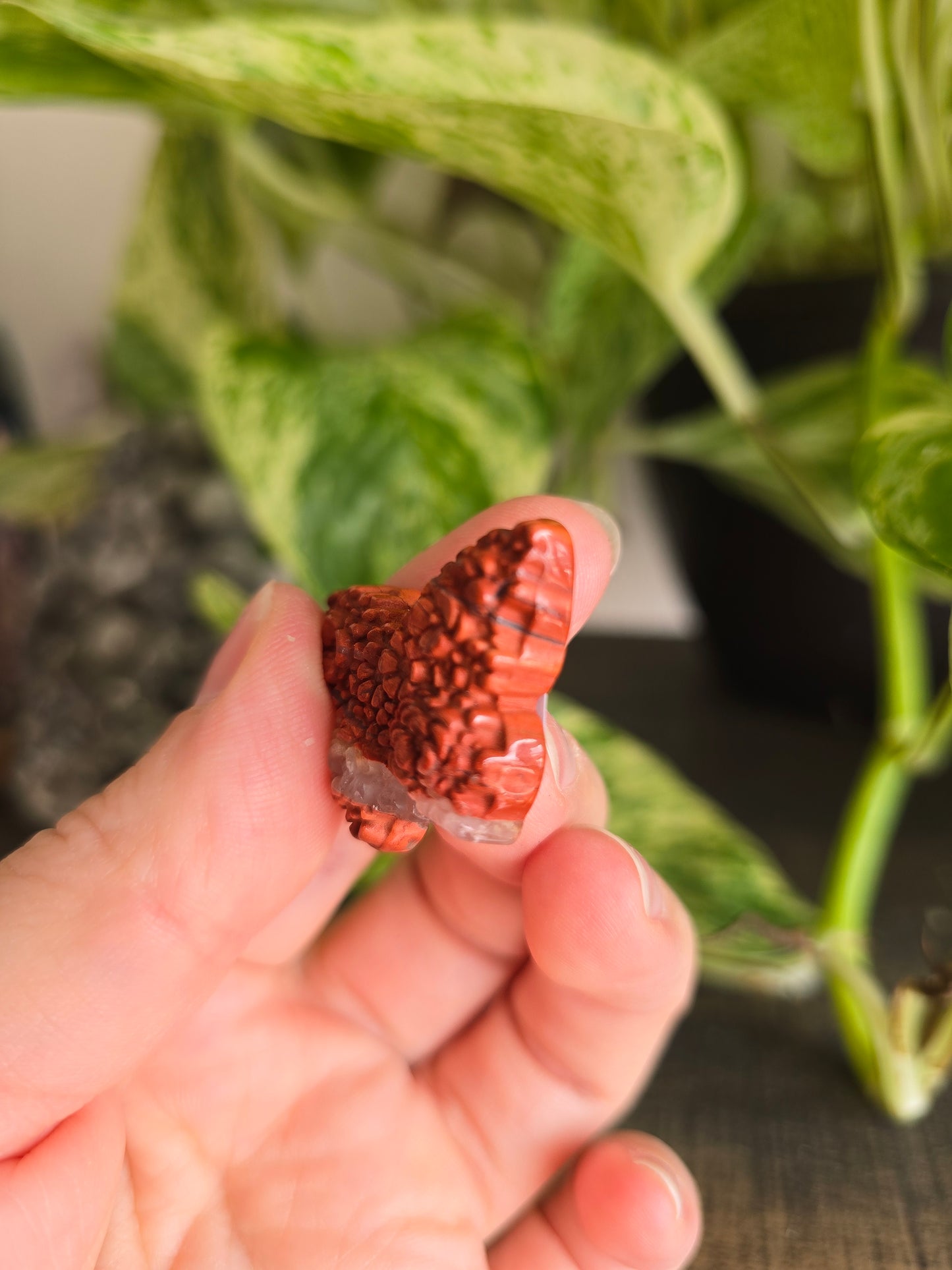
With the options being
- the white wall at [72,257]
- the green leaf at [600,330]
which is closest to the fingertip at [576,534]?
the green leaf at [600,330]

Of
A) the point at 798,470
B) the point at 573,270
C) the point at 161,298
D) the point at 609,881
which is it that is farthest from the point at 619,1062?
the point at 161,298

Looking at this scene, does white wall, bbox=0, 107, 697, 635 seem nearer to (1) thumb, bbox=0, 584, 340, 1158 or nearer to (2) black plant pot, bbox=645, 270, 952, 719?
(2) black plant pot, bbox=645, 270, 952, 719

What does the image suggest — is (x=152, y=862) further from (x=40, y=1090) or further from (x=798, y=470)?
(x=798, y=470)

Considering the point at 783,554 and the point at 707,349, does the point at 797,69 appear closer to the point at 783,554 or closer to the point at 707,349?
the point at 707,349

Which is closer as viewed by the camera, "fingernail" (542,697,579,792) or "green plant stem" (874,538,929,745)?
"fingernail" (542,697,579,792)

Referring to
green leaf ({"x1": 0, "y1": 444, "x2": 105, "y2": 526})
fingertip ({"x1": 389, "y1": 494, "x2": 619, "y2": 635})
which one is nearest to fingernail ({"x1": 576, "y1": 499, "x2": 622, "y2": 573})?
fingertip ({"x1": 389, "y1": 494, "x2": 619, "y2": 635})

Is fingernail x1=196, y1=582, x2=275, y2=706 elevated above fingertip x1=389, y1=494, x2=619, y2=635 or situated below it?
below

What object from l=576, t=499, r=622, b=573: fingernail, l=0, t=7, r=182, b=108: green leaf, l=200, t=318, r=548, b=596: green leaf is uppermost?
l=0, t=7, r=182, b=108: green leaf
